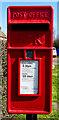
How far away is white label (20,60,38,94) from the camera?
2.18 meters

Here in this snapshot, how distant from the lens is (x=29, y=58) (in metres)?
2.16

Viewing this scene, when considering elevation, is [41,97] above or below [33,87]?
below

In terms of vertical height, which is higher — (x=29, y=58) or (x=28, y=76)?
(x=29, y=58)

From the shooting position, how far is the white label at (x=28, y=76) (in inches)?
85.9

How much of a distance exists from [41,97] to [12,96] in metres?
0.41

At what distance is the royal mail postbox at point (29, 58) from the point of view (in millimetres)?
2139

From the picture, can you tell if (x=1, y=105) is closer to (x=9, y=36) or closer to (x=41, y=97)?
(x=41, y=97)

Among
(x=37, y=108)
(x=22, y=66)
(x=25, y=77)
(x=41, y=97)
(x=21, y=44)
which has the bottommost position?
(x=37, y=108)

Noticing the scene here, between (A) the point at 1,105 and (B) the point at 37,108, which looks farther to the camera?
(A) the point at 1,105

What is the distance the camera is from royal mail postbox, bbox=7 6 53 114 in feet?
7.02

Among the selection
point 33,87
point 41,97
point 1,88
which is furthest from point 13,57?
point 1,88

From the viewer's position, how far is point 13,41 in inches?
85.7

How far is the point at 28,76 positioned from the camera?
2193 millimetres

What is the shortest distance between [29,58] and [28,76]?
25 centimetres
